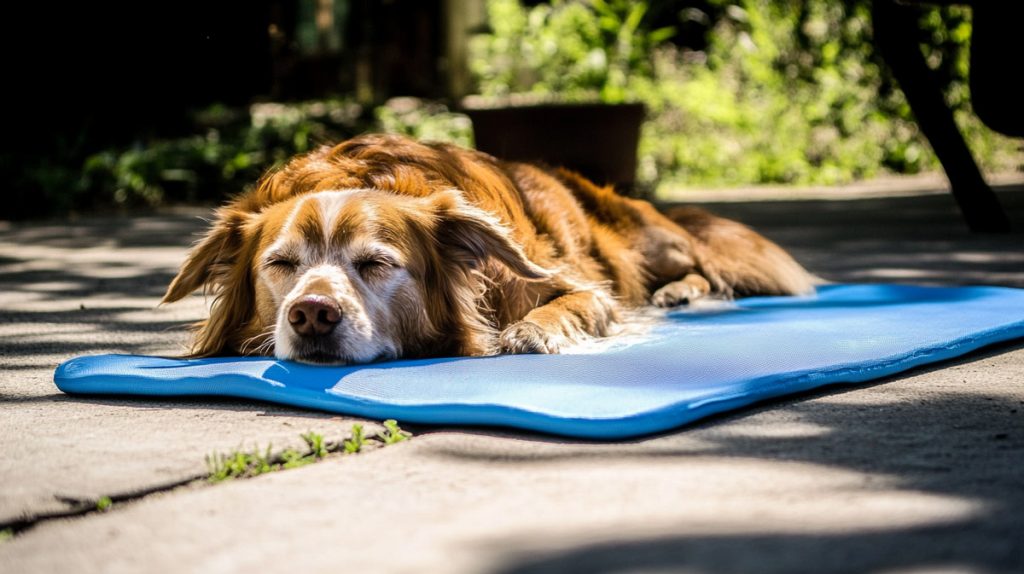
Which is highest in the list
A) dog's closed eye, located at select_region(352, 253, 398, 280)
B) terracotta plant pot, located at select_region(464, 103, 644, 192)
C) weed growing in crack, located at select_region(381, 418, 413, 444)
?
terracotta plant pot, located at select_region(464, 103, 644, 192)

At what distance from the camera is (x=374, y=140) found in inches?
172

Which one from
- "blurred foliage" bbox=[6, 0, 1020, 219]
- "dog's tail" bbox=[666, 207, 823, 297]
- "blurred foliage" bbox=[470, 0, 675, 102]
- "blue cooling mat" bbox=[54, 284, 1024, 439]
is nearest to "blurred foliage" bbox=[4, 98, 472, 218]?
"blurred foliage" bbox=[6, 0, 1020, 219]

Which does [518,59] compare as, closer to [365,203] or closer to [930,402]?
[365,203]

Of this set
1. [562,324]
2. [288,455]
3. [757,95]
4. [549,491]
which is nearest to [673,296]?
[562,324]

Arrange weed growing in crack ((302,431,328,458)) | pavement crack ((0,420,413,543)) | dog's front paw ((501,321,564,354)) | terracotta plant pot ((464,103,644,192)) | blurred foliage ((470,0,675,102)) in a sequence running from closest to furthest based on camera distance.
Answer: pavement crack ((0,420,413,543)), weed growing in crack ((302,431,328,458)), dog's front paw ((501,321,564,354)), terracotta plant pot ((464,103,644,192)), blurred foliage ((470,0,675,102))

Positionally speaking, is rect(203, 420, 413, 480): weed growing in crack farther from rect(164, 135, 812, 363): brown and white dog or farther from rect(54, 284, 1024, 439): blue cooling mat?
rect(164, 135, 812, 363): brown and white dog

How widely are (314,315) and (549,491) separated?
137cm

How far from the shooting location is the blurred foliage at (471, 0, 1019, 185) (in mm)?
12266

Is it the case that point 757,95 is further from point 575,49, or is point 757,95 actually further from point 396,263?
point 396,263

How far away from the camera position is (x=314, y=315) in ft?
11.2

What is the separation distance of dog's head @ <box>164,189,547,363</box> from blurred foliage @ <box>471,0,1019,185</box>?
8.08 meters

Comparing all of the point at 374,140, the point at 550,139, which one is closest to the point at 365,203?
the point at 374,140

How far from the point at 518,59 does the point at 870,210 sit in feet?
17.1

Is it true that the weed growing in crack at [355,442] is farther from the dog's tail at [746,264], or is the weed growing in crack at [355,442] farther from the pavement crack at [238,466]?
the dog's tail at [746,264]
